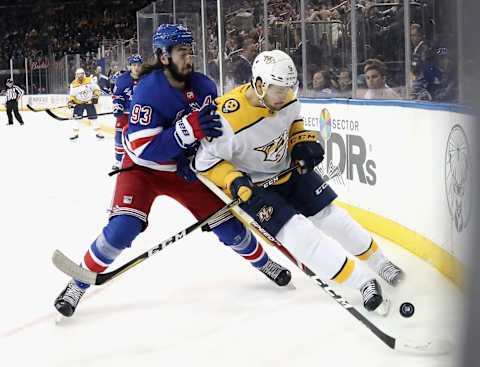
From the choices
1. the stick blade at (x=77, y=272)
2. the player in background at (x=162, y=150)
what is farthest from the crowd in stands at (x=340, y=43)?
the stick blade at (x=77, y=272)

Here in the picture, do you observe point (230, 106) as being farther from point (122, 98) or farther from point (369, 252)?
point (122, 98)

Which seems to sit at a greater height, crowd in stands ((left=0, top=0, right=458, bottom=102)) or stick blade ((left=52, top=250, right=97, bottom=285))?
crowd in stands ((left=0, top=0, right=458, bottom=102))

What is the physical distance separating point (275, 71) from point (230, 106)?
0.24m

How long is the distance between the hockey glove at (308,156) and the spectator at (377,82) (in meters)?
1.47

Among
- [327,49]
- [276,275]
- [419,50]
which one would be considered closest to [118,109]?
[327,49]

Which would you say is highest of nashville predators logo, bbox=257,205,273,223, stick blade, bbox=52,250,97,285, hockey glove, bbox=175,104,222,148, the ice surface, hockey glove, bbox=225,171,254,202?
hockey glove, bbox=175,104,222,148

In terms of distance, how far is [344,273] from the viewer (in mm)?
2180

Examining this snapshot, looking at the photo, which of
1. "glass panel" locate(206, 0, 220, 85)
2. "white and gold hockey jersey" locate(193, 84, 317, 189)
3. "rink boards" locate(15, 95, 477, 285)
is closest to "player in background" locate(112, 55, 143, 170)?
"glass panel" locate(206, 0, 220, 85)

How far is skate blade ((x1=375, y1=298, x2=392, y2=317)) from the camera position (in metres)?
2.40

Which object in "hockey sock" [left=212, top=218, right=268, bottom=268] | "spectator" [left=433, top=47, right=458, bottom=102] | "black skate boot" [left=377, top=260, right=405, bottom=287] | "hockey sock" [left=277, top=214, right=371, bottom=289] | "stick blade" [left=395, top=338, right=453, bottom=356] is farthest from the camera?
"hockey sock" [left=212, top=218, right=268, bottom=268]

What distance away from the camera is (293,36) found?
5.32 metres

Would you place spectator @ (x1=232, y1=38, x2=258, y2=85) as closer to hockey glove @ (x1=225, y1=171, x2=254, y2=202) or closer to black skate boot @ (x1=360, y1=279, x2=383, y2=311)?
hockey glove @ (x1=225, y1=171, x2=254, y2=202)

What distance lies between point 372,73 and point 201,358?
240cm

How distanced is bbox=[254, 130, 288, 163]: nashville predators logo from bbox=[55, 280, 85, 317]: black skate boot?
84cm
